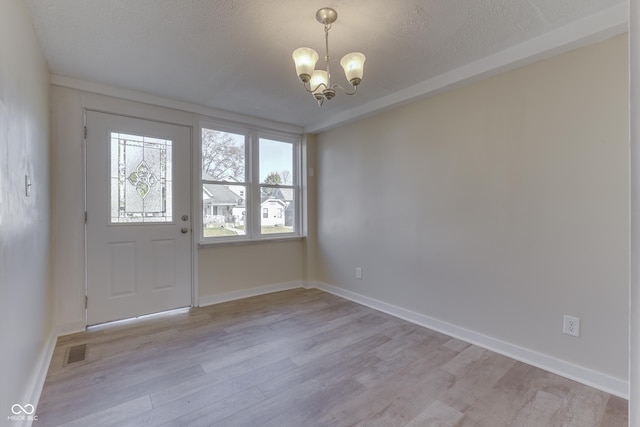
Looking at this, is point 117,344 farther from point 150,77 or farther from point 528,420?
point 528,420

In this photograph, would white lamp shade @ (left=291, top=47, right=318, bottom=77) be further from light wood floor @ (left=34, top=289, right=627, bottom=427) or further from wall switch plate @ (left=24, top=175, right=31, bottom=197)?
light wood floor @ (left=34, top=289, right=627, bottom=427)

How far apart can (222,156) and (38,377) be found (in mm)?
2525

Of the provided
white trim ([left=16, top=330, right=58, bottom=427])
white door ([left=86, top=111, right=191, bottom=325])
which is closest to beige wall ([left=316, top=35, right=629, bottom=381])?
white door ([left=86, top=111, right=191, bottom=325])

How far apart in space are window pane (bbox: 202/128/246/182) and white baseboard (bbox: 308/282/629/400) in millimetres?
2251

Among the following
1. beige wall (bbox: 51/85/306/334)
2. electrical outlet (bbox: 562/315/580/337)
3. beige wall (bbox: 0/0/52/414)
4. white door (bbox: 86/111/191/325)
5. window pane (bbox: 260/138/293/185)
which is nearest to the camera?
beige wall (bbox: 0/0/52/414)

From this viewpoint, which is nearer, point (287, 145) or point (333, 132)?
point (333, 132)

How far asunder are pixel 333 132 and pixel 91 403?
3.42m

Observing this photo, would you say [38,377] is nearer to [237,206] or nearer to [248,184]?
[237,206]

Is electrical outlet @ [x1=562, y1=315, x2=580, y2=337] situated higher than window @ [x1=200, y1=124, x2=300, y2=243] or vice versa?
window @ [x1=200, y1=124, x2=300, y2=243]

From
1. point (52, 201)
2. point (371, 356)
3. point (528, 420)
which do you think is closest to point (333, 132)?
point (371, 356)

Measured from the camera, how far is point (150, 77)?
2668mm

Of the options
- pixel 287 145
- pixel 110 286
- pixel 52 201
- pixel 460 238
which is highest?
pixel 287 145

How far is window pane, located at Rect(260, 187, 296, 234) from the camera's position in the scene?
402 centimetres

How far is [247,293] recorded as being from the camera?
3.79 m
